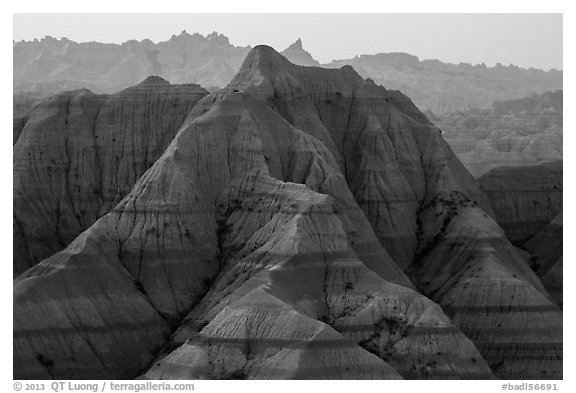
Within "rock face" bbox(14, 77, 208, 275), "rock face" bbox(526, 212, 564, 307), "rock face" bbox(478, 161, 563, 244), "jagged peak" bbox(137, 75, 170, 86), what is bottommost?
"rock face" bbox(526, 212, 564, 307)

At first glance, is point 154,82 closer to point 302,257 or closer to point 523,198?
point 302,257

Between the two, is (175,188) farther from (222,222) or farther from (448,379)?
(448,379)

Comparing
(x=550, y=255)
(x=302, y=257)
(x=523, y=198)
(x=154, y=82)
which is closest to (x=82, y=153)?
(x=154, y=82)

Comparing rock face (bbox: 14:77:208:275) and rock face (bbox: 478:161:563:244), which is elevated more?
rock face (bbox: 14:77:208:275)

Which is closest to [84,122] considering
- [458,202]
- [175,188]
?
[175,188]

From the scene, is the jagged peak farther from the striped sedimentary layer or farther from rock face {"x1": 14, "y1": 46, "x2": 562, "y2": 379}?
the striped sedimentary layer

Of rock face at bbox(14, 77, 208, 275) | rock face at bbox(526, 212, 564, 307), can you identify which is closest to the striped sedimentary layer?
rock face at bbox(526, 212, 564, 307)
